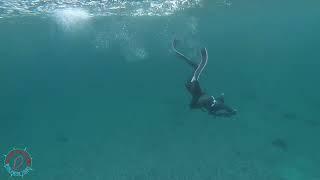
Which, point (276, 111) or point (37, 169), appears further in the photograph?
point (276, 111)

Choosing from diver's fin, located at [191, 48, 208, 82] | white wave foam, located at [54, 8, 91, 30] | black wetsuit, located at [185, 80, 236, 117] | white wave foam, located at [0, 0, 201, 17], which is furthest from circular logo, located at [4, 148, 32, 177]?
diver's fin, located at [191, 48, 208, 82]

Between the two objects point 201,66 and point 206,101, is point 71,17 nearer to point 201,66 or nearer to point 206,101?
point 201,66

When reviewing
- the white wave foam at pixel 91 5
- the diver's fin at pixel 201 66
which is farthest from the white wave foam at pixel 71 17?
the diver's fin at pixel 201 66

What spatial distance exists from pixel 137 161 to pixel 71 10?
41.1 feet

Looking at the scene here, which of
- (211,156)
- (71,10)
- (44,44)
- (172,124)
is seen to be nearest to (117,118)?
(172,124)

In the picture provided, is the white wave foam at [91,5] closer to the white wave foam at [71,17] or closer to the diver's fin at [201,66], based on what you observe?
the white wave foam at [71,17]

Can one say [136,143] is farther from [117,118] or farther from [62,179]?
[117,118]

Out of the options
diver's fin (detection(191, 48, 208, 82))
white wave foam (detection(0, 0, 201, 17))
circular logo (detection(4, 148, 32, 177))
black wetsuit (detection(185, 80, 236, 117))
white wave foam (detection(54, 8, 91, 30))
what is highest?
diver's fin (detection(191, 48, 208, 82))

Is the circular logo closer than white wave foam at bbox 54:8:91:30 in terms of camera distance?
Yes

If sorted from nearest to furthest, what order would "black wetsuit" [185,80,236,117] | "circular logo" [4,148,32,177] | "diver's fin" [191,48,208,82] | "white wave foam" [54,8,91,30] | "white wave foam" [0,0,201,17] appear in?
"black wetsuit" [185,80,236,117]
"diver's fin" [191,48,208,82]
"circular logo" [4,148,32,177]
"white wave foam" [0,0,201,17]
"white wave foam" [54,8,91,30]

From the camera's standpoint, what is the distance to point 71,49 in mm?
76000

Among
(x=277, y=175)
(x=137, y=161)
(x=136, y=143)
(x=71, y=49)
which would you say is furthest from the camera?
(x=71, y=49)

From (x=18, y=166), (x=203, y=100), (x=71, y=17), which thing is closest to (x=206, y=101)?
(x=203, y=100)

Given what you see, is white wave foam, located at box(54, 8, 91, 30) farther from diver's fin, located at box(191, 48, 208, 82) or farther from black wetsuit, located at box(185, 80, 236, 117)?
black wetsuit, located at box(185, 80, 236, 117)
